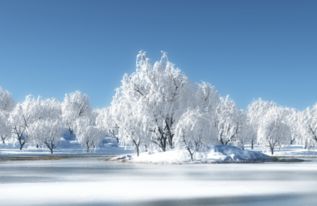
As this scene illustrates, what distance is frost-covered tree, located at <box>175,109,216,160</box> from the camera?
66.2 m

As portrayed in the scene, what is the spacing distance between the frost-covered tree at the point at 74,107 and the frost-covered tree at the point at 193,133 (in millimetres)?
100136

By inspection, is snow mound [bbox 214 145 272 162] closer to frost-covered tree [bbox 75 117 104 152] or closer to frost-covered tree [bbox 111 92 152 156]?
frost-covered tree [bbox 111 92 152 156]

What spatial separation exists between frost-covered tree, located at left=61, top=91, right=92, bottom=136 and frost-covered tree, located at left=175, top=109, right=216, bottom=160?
100136 mm

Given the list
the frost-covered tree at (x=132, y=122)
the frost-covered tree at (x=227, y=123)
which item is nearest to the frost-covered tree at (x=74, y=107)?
the frost-covered tree at (x=227, y=123)

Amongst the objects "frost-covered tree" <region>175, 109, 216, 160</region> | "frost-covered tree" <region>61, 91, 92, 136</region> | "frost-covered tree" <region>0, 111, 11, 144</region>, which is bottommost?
"frost-covered tree" <region>175, 109, 216, 160</region>

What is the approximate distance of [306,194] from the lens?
2400 centimetres

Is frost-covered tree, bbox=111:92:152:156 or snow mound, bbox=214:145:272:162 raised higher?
frost-covered tree, bbox=111:92:152:156

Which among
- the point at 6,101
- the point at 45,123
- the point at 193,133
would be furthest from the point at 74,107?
the point at 193,133

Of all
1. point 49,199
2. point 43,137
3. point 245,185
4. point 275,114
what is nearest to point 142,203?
point 49,199

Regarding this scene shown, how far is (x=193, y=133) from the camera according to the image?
66.2 metres

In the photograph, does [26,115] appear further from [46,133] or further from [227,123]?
[227,123]

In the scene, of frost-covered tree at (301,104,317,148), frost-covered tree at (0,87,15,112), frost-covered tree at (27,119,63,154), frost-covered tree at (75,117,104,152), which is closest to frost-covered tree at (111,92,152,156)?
frost-covered tree at (75,117,104,152)

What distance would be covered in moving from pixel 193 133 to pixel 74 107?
109m

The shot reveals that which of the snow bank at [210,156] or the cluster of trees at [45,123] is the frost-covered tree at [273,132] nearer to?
the cluster of trees at [45,123]
